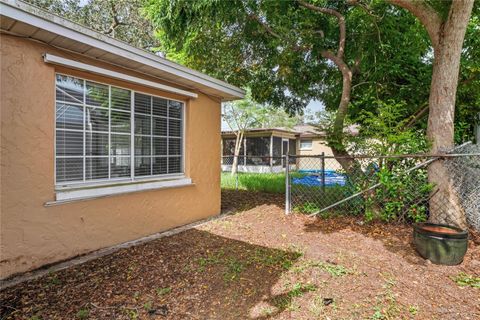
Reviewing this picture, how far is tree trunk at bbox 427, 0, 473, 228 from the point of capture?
12.8ft

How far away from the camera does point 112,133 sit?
394cm

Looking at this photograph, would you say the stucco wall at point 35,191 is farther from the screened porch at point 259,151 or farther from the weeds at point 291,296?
the screened porch at point 259,151

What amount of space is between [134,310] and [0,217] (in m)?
1.82

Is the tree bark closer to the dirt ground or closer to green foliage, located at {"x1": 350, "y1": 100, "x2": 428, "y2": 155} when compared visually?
green foliage, located at {"x1": 350, "y1": 100, "x2": 428, "y2": 155}

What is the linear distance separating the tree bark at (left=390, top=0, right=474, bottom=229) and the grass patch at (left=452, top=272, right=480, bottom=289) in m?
1.28

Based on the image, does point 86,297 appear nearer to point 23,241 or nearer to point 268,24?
point 23,241

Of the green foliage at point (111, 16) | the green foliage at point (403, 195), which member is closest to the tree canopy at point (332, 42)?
the green foliage at point (403, 195)

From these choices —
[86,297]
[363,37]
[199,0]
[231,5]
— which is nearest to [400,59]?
[363,37]

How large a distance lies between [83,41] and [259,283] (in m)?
3.52

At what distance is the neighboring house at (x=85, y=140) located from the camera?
2.89 metres

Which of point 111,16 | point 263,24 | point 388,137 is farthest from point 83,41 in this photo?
point 111,16

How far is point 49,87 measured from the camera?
318cm

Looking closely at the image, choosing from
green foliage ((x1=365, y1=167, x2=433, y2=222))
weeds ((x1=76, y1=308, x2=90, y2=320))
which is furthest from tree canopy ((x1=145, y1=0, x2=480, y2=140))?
weeds ((x1=76, y1=308, x2=90, y2=320))

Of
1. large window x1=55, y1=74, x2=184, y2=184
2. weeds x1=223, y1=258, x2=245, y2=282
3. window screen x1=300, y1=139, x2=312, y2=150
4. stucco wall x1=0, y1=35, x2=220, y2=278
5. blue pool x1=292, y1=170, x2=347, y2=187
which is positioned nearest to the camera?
stucco wall x1=0, y1=35, x2=220, y2=278
